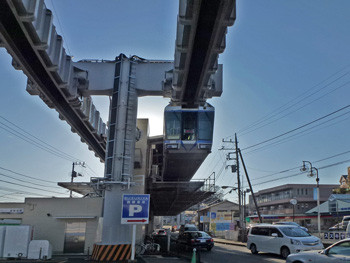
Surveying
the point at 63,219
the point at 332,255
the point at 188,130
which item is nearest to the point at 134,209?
the point at 63,219

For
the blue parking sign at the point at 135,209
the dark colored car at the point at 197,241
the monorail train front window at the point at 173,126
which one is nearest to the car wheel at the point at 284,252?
the dark colored car at the point at 197,241

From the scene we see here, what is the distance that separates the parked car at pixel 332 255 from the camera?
8.64m

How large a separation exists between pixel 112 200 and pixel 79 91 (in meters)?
6.00

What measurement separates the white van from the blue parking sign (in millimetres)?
7459

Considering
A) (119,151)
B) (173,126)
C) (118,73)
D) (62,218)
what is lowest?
(62,218)

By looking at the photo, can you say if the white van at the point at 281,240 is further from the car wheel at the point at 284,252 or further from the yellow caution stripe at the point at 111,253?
the yellow caution stripe at the point at 111,253

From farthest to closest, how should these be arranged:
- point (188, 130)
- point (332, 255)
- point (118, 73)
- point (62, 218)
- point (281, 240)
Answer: point (188, 130)
point (62, 218)
point (281, 240)
point (118, 73)
point (332, 255)

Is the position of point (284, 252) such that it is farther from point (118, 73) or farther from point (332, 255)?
point (118, 73)

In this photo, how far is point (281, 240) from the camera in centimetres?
1773

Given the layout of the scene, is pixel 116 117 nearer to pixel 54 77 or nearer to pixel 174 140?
pixel 54 77

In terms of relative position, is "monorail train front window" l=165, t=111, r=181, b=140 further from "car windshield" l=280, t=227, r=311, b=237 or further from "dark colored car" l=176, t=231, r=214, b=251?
"car windshield" l=280, t=227, r=311, b=237

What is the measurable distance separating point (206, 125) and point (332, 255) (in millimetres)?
14547

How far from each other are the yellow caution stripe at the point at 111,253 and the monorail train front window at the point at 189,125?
31.9 feet

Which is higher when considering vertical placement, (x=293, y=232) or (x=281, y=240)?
(x=293, y=232)
